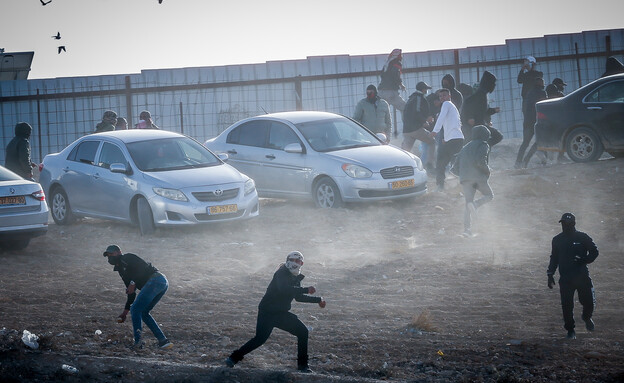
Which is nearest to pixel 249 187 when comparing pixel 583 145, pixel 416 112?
pixel 416 112

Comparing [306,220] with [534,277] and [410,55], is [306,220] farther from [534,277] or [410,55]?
[410,55]

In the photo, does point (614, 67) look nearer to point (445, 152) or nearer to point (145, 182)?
point (445, 152)

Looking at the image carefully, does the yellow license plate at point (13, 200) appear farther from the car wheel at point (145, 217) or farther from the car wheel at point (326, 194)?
the car wheel at point (326, 194)

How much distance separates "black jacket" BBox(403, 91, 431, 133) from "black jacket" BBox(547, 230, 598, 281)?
10.4m

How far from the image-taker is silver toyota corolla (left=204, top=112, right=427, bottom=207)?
57.7 feet

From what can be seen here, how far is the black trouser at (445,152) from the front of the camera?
18.4 meters

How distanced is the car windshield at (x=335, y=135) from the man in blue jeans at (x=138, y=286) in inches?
331

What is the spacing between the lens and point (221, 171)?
1697 cm

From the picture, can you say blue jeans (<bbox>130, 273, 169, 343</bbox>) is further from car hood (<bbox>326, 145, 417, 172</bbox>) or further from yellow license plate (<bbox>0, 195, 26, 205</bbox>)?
car hood (<bbox>326, 145, 417, 172</bbox>)

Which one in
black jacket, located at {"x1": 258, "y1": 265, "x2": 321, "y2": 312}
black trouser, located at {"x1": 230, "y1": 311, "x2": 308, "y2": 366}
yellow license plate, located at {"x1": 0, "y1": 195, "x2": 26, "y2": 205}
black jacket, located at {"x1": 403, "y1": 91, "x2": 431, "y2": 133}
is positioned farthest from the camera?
black jacket, located at {"x1": 403, "y1": 91, "x2": 431, "y2": 133}

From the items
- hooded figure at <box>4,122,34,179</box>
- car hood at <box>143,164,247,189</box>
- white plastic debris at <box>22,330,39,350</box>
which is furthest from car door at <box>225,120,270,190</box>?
A: white plastic debris at <box>22,330,39,350</box>

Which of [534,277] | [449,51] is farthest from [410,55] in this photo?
[534,277]

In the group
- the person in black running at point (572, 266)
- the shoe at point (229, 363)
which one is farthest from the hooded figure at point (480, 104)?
the shoe at point (229, 363)

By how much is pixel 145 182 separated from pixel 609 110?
9.01 metres
